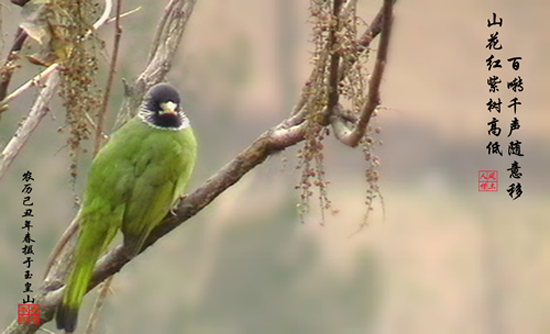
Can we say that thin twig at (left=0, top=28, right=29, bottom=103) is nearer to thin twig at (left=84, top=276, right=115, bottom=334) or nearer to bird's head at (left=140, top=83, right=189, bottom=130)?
bird's head at (left=140, top=83, right=189, bottom=130)

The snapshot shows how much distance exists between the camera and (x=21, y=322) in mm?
1720

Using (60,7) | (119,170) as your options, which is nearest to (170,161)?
(119,170)

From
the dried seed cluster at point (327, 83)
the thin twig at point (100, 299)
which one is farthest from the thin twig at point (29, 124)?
the dried seed cluster at point (327, 83)

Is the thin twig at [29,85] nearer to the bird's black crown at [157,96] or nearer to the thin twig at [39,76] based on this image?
the thin twig at [39,76]

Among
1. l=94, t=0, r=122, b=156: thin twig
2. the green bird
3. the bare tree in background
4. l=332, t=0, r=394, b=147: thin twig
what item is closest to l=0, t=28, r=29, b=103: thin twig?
the bare tree in background

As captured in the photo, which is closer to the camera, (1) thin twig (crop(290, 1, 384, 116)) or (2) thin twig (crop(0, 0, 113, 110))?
(1) thin twig (crop(290, 1, 384, 116))

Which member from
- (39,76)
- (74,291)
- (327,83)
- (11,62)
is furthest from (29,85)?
(327,83)

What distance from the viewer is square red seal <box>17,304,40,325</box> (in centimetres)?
171

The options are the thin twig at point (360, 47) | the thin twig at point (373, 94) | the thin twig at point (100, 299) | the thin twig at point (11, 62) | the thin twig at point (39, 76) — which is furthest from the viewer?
the thin twig at point (100, 299)

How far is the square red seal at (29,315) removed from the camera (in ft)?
5.61

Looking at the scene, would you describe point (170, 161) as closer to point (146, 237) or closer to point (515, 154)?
point (146, 237)

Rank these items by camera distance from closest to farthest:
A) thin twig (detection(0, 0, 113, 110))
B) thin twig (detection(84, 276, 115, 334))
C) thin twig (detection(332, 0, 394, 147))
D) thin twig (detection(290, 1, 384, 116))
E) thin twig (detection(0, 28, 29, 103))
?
thin twig (detection(332, 0, 394, 147)), thin twig (detection(290, 1, 384, 116)), thin twig (detection(0, 28, 29, 103)), thin twig (detection(0, 0, 113, 110)), thin twig (detection(84, 276, 115, 334))

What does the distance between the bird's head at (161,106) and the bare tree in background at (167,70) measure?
0.03 meters

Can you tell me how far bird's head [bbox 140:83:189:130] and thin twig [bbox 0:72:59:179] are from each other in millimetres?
179
